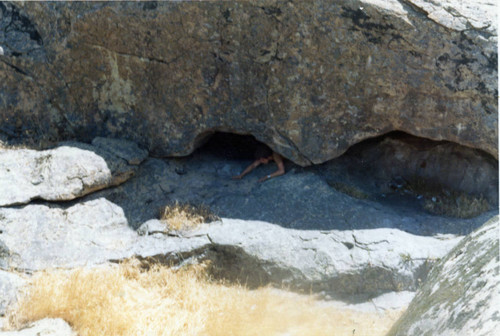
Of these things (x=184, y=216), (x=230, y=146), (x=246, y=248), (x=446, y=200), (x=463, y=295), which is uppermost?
(x=463, y=295)

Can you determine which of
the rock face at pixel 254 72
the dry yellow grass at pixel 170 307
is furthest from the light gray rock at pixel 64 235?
the rock face at pixel 254 72

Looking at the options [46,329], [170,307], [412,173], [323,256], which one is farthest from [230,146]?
[46,329]

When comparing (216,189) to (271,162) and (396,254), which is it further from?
(396,254)

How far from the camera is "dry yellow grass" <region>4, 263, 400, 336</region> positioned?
511cm

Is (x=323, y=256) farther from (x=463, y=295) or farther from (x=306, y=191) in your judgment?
(x=463, y=295)

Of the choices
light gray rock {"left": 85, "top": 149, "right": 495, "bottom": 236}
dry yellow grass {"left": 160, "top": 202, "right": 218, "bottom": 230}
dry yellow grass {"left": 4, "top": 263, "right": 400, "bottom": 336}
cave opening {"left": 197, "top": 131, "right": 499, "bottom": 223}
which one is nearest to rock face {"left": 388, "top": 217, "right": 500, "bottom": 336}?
dry yellow grass {"left": 4, "top": 263, "right": 400, "bottom": 336}

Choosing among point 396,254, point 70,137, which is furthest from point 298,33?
point 70,137

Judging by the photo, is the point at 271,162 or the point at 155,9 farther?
the point at 271,162

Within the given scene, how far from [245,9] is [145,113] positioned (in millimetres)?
2241

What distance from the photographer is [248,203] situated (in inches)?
294

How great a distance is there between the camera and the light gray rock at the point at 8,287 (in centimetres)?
516

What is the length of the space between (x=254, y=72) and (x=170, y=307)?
360 centimetres

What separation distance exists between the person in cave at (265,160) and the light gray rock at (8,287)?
3593 millimetres

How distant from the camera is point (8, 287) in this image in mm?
5391
